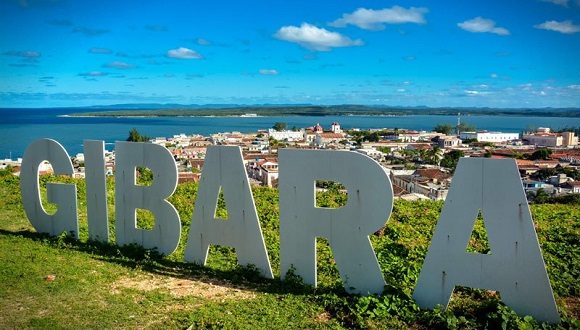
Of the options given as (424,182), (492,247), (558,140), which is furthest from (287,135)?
(492,247)

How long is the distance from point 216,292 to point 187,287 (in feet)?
1.59

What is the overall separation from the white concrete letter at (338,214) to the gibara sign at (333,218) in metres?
0.01

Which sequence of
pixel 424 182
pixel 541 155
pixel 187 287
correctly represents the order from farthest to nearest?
pixel 541 155 < pixel 424 182 < pixel 187 287

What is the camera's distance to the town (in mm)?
43125

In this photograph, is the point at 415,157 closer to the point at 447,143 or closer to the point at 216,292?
the point at 447,143

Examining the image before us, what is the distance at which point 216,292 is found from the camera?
6.69 metres

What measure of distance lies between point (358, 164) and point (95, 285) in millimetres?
4097

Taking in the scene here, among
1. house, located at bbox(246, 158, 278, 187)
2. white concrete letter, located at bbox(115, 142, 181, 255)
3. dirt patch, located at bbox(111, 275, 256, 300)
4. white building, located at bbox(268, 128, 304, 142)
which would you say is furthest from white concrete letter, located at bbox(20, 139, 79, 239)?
white building, located at bbox(268, 128, 304, 142)

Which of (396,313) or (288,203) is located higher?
(288,203)

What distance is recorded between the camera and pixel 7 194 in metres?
13.7

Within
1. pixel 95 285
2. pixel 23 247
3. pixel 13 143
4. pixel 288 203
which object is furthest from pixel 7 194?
pixel 13 143

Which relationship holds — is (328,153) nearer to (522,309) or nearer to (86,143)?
(522,309)

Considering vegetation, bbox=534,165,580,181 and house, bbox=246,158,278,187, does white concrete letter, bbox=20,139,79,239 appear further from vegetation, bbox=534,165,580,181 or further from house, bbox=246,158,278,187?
vegetation, bbox=534,165,580,181

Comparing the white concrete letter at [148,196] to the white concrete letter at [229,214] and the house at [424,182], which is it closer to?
the white concrete letter at [229,214]
